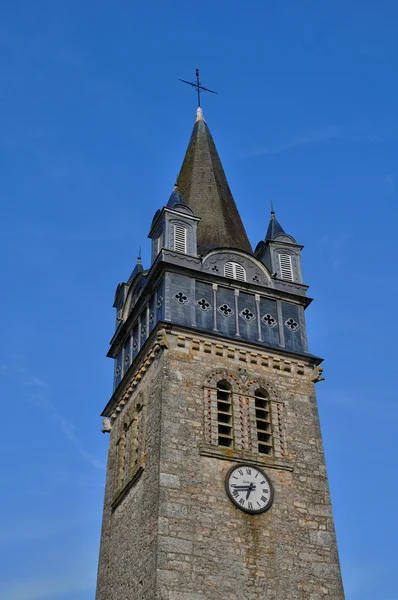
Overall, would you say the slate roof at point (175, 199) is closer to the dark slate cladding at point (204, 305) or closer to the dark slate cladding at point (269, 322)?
the dark slate cladding at point (204, 305)

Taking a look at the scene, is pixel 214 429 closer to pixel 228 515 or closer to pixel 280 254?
pixel 228 515

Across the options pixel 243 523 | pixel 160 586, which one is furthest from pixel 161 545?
pixel 243 523

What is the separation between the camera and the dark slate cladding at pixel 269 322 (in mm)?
25672

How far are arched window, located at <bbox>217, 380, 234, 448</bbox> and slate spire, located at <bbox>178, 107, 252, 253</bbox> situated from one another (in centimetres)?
570

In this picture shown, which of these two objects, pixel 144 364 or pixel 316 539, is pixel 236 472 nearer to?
pixel 316 539

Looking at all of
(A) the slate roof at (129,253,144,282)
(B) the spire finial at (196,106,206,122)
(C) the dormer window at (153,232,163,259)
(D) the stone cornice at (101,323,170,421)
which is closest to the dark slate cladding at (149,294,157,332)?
(D) the stone cornice at (101,323,170,421)

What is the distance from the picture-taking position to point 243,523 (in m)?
21.3

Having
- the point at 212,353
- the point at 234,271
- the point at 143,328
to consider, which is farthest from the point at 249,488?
the point at 234,271

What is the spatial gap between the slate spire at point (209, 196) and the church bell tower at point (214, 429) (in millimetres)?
124

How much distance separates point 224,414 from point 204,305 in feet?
12.3

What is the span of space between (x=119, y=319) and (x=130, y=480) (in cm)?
748

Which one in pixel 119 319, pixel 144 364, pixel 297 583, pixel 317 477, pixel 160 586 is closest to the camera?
pixel 160 586

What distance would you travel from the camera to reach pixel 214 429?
22.7m

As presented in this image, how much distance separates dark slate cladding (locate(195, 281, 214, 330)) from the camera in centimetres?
2484
